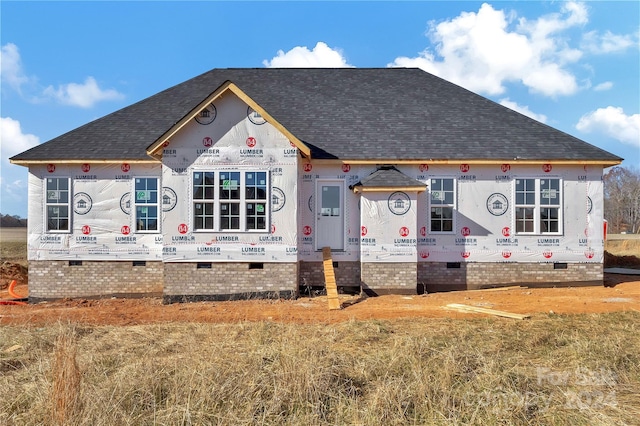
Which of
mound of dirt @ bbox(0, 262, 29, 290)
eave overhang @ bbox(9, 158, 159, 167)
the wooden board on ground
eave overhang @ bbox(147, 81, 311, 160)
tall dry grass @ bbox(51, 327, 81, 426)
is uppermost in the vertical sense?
eave overhang @ bbox(147, 81, 311, 160)

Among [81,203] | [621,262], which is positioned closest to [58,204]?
[81,203]

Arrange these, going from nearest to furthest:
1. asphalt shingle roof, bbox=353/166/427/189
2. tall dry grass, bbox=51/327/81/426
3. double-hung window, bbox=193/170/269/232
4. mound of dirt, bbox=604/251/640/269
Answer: tall dry grass, bbox=51/327/81/426 → double-hung window, bbox=193/170/269/232 → asphalt shingle roof, bbox=353/166/427/189 → mound of dirt, bbox=604/251/640/269

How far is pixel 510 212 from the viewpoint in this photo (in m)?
13.7

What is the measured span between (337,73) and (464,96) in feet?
18.7

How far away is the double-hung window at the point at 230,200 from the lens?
12.3 meters

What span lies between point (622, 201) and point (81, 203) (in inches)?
3273

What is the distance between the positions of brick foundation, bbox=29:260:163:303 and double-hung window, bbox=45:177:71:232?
1246mm

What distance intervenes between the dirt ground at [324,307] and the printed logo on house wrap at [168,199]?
3.01 m

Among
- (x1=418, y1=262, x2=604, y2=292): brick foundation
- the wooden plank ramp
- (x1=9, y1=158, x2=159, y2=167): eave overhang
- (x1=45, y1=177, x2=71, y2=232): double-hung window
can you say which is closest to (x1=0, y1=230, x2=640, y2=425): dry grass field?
the wooden plank ramp

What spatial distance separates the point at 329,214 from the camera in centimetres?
1368

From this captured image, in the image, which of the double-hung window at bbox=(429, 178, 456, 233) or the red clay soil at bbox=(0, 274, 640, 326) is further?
the double-hung window at bbox=(429, 178, 456, 233)

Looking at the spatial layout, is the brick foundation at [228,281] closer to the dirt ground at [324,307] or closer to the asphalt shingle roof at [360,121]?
the dirt ground at [324,307]

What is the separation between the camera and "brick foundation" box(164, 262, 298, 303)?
40.0 ft

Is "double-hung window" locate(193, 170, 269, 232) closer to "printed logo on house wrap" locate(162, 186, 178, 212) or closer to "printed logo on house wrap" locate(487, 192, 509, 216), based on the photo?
"printed logo on house wrap" locate(162, 186, 178, 212)
